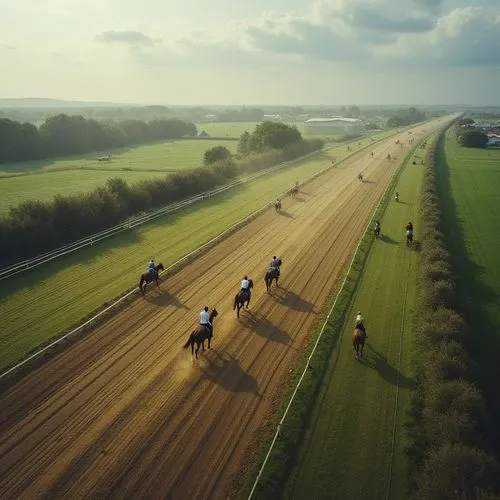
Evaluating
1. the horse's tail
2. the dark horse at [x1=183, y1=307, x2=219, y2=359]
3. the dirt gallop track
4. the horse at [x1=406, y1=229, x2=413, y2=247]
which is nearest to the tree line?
the dirt gallop track

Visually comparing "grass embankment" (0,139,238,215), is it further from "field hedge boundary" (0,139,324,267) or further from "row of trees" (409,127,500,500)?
"row of trees" (409,127,500,500)

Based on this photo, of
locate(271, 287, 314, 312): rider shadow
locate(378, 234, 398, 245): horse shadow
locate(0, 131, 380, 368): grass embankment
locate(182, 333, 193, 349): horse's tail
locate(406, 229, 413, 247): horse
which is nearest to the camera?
locate(182, 333, 193, 349): horse's tail

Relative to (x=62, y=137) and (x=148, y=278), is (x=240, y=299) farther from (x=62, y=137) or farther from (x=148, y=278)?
(x=62, y=137)

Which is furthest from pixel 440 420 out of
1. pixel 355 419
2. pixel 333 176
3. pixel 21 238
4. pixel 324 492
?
pixel 333 176

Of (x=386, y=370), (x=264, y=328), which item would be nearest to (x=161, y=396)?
(x=264, y=328)

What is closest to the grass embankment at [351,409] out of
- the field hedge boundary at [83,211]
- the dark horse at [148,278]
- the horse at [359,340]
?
the horse at [359,340]
